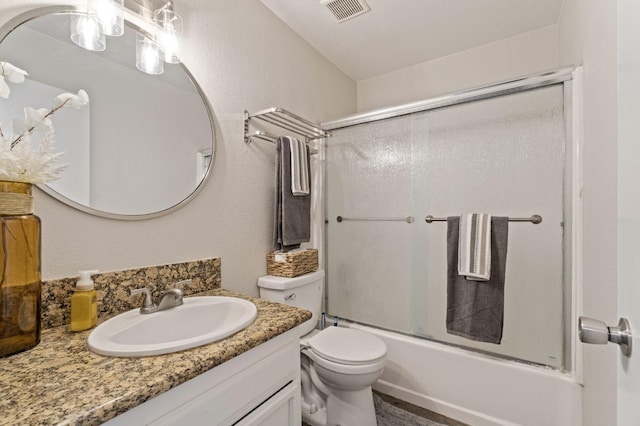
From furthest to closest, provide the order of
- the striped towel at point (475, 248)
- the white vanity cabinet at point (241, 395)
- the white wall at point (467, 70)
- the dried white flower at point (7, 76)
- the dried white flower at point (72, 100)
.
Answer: the white wall at point (467, 70)
the striped towel at point (475, 248)
the dried white flower at point (72, 100)
the dried white flower at point (7, 76)
the white vanity cabinet at point (241, 395)

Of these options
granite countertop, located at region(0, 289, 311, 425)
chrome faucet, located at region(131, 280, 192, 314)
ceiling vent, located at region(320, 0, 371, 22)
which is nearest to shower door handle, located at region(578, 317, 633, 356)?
granite countertop, located at region(0, 289, 311, 425)

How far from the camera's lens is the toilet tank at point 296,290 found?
60.0 inches

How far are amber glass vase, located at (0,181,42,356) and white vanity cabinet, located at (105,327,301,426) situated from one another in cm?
39

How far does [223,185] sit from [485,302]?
1.48 metres

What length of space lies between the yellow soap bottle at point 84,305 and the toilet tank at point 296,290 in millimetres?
783

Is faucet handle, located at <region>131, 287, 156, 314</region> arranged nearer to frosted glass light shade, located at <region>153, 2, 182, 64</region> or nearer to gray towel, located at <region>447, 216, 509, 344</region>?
frosted glass light shade, located at <region>153, 2, 182, 64</region>

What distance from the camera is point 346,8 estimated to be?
167cm

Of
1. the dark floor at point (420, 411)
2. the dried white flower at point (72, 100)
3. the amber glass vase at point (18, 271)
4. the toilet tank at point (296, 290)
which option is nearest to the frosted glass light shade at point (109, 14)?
the dried white flower at point (72, 100)

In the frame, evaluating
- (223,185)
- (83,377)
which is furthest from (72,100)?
(83,377)

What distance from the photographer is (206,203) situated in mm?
1333

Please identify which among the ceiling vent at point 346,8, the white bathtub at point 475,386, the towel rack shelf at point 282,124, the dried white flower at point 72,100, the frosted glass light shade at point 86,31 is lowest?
the white bathtub at point 475,386

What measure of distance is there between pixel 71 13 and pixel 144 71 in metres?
0.24

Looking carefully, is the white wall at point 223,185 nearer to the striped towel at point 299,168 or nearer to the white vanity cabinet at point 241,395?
the striped towel at point 299,168

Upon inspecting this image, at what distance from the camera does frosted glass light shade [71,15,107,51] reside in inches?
37.0
